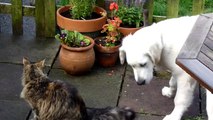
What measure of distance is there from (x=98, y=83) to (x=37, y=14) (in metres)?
1.39

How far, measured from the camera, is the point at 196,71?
9.19 ft

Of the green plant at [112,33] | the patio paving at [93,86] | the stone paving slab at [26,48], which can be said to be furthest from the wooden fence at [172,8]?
the stone paving slab at [26,48]

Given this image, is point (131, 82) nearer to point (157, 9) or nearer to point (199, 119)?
point (199, 119)

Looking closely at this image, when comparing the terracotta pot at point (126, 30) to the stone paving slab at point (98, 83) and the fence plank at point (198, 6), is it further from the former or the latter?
the fence plank at point (198, 6)

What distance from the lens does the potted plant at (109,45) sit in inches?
208

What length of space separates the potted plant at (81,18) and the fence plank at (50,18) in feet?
0.58

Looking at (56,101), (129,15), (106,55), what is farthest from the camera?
(129,15)

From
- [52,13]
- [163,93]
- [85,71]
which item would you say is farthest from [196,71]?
[52,13]

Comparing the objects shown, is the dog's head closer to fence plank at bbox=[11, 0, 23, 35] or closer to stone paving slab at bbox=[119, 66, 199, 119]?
stone paving slab at bbox=[119, 66, 199, 119]

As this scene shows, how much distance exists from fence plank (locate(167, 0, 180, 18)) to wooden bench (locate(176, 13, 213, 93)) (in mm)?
2205

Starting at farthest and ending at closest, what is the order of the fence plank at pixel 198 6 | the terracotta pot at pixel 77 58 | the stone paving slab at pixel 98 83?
the fence plank at pixel 198 6
the terracotta pot at pixel 77 58
the stone paving slab at pixel 98 83

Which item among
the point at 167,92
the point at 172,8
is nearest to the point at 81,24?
the point at 172,8

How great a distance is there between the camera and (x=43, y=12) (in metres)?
5.82

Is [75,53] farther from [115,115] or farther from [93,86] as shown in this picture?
[115,115]
